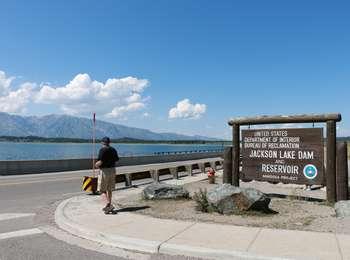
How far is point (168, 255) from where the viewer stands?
Answer: 7.05 meters

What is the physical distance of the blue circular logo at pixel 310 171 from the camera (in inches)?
486

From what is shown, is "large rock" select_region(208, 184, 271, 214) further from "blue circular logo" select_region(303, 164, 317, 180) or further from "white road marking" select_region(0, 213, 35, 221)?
"white road marking" select_region(0, 213, 35, 221)

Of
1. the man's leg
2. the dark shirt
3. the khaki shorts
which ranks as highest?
the dark shirt

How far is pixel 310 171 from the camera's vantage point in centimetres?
1241

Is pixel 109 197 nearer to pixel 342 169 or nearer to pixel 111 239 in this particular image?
pixel 111 239

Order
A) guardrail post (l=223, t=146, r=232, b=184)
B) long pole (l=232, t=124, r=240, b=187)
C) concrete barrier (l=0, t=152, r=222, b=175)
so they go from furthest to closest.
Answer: concrete barrier (l=0, t=152, r=222, b=175)
guardrail post (l=223, t=146, r=232, b=184)
long pole (l=232, t=124, r=240, b=187)

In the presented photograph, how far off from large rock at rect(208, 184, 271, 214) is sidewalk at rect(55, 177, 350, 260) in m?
1.46

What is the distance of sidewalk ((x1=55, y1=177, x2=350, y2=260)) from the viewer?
6.86m

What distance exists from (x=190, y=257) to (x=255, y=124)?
7569mm

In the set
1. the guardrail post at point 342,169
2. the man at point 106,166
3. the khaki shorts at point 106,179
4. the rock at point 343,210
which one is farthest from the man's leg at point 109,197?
the guardrail post at point 342,169

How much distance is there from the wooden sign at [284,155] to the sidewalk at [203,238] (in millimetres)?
4463

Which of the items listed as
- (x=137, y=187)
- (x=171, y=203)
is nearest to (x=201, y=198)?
(x=171, y=203)

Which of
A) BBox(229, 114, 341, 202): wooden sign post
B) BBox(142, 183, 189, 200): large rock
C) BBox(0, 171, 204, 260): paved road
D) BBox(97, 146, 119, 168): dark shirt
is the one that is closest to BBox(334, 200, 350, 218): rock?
BBox(229, 114, 341, 202): wooden sign post

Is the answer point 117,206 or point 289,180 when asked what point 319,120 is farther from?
point 117,206
